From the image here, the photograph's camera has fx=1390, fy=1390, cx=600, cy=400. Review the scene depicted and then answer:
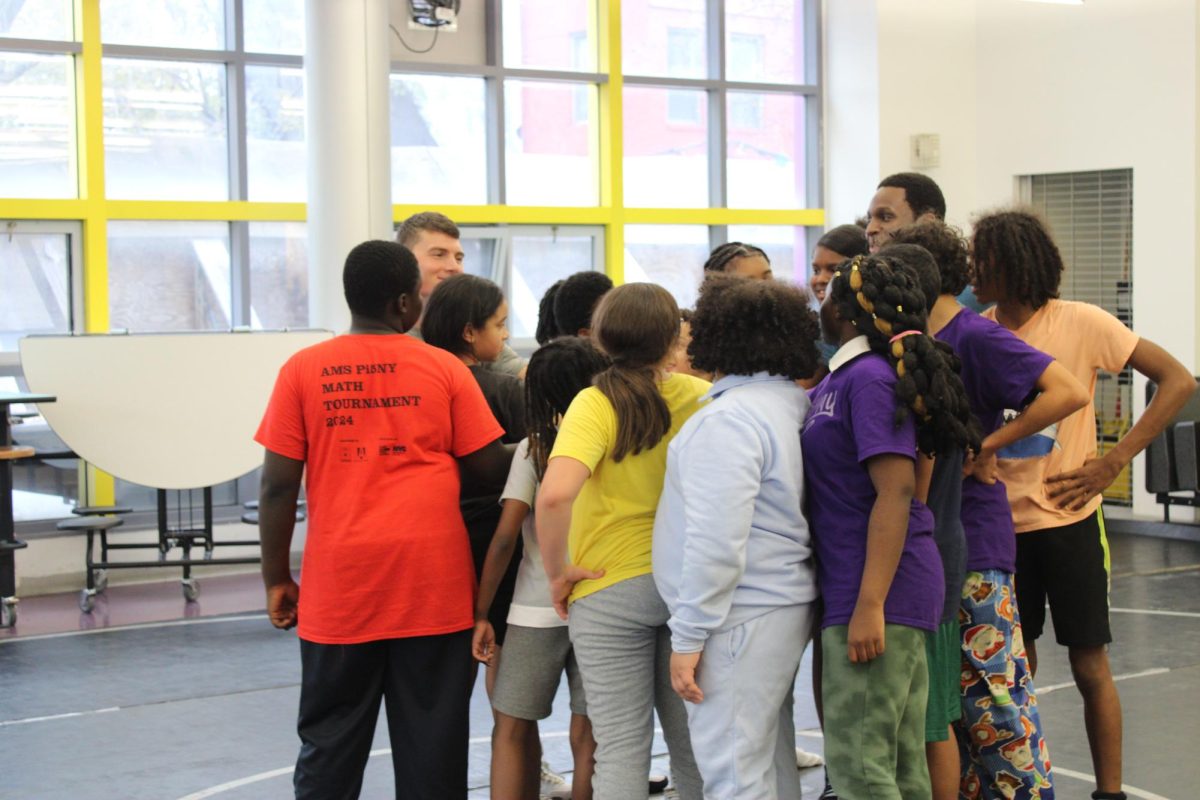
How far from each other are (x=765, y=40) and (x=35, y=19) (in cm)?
495

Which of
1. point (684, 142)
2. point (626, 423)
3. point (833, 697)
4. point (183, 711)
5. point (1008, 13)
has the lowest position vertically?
point (183, 711)

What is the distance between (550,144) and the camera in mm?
9305

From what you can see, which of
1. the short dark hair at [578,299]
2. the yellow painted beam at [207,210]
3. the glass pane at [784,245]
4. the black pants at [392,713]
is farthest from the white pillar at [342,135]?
the black pants at [392,713]

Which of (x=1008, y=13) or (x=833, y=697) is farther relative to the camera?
(x=1008, y=13)

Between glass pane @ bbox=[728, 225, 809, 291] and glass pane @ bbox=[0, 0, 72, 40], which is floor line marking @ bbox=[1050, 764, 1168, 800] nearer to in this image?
glass pane @ bbox=[728, 225, 809, 291]

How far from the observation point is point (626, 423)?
2.86m

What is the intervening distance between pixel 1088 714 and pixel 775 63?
7.43 m

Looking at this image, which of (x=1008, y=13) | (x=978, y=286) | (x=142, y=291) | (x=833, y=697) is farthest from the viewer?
(x=1008, y=13)

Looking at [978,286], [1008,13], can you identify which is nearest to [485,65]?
[1008,13]

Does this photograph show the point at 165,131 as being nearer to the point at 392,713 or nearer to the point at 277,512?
the point at 277,512

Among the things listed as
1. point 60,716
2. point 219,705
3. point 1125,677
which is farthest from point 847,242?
point 60,716

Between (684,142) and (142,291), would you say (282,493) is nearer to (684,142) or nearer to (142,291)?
(142,291)

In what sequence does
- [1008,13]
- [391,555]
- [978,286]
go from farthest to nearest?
[1008,13] < [978,286] < [391,555]

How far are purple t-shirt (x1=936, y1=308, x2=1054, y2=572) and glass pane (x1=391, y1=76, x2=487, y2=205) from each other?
6.05m
